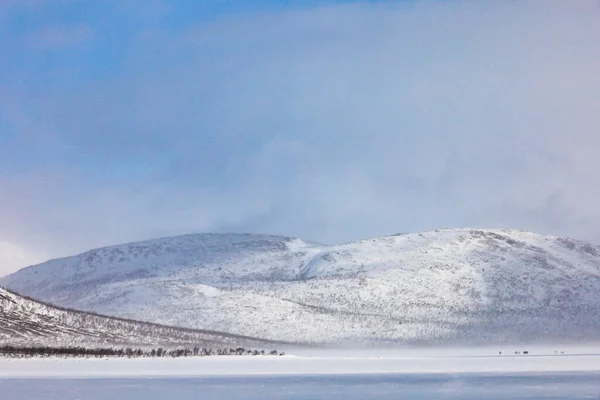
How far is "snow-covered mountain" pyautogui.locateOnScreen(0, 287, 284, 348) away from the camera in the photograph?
81.5 metres

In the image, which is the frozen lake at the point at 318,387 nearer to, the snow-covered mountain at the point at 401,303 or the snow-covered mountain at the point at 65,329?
the snow-covered mountain at the point at 65,329

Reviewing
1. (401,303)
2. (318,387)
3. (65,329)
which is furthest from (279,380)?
(401,303)

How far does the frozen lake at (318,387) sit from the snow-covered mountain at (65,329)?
37452mm

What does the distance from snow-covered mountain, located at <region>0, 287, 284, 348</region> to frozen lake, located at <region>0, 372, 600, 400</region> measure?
37452 mm

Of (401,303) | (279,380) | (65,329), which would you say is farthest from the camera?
(401,303)

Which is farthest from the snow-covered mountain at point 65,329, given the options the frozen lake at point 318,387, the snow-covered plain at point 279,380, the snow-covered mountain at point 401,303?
the snow-covered mountain at point 401,303

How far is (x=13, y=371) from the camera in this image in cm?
5078

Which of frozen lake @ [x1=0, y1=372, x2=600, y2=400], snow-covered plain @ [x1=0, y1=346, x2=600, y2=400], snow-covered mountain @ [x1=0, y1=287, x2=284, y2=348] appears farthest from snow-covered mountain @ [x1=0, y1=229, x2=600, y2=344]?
frozen lake @ [x1=0, y1=372, x2=600, y2=400]

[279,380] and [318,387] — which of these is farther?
[279,380]

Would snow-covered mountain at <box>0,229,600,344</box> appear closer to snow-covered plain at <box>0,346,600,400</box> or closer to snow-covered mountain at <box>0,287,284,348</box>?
A: snow-covered mountain at <box>0,287,284,348</box>

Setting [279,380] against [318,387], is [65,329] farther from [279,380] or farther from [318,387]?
[318,387]

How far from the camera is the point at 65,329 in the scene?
3401 inches

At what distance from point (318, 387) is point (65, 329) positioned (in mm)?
51171

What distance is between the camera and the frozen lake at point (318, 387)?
36094 mm
